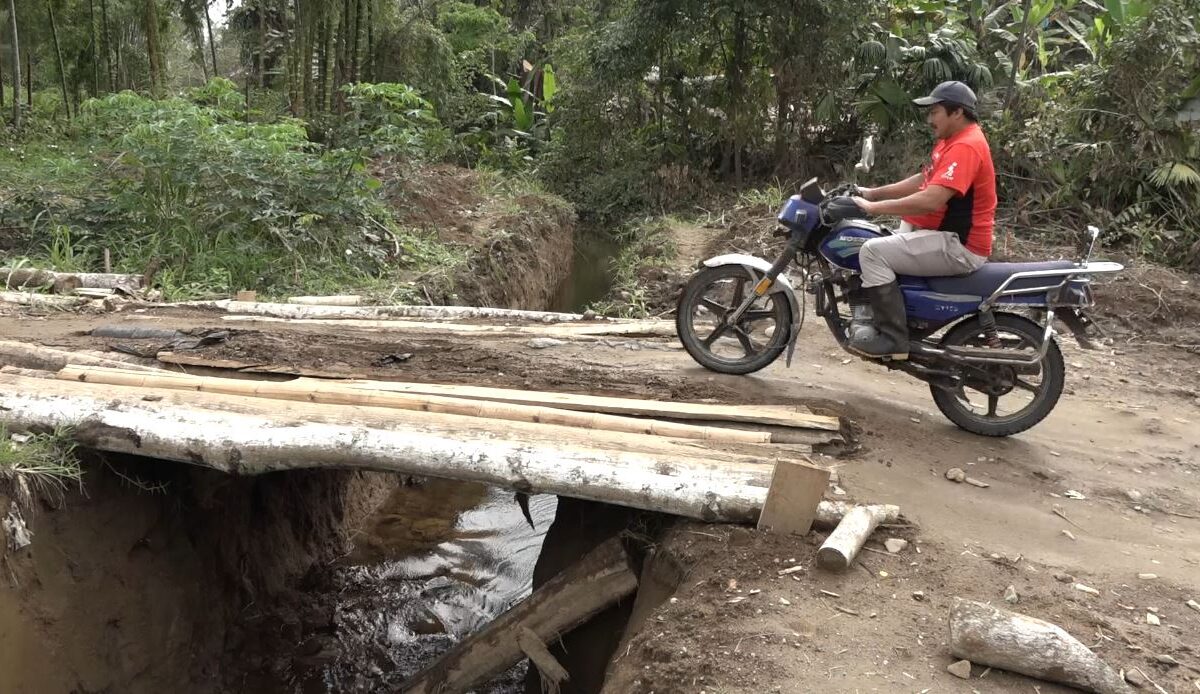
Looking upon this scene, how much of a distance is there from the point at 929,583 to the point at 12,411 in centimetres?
454

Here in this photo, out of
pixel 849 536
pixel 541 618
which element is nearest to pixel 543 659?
pixel 541 618

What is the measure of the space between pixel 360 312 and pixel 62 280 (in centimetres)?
262

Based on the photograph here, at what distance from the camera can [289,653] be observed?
18.9ft

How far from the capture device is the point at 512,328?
6695 millimetres

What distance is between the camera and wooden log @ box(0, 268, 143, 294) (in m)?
7.36

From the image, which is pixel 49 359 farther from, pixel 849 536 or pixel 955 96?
pixel 955 96

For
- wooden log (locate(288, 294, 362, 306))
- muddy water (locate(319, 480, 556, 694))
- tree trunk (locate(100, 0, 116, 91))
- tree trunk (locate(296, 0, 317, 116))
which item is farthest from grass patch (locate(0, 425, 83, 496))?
tree trunk (locate(100, 0, 116, 91))

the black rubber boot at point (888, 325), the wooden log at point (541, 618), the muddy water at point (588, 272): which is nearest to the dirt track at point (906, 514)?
the black rubber boot at point (888, 325)

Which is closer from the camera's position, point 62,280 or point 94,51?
point 62,280

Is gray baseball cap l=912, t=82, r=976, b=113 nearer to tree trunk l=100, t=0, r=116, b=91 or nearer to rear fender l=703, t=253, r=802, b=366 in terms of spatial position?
rear fender l=703, t=253, r=802, b=366

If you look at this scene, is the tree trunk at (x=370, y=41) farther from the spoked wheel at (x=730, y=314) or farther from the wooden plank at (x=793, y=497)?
the wooden plank at (x=793, y=497)

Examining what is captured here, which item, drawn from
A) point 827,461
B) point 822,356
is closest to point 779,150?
point 822,356

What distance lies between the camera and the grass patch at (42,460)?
4082mm

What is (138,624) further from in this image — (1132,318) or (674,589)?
(1132,318)
